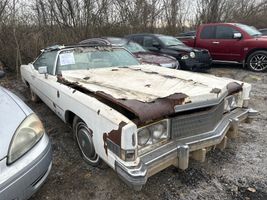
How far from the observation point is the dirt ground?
8.47ft

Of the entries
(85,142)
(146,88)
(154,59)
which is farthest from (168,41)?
(85,142)

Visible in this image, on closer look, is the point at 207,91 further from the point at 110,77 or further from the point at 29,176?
the point at 29,176

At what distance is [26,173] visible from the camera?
2.00m

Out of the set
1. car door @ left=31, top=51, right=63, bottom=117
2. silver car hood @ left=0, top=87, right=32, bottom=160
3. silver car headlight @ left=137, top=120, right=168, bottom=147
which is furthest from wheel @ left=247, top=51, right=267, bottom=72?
silver car hood @ left=0, top=87, right=32, bottom=160

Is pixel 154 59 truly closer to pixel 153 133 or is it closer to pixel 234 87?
pixel 234 87

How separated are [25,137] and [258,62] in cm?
861

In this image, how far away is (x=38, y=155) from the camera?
7.04ft

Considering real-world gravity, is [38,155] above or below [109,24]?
below

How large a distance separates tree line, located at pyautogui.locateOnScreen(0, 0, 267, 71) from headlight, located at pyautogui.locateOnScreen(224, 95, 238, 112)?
25.3 ft

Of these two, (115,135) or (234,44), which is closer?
(115,135)

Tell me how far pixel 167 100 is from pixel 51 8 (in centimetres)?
1322

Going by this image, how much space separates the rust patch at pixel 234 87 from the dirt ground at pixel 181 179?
879mm

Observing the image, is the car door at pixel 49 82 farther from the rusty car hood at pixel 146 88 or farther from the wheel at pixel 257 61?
the wheel at pixel 257 61

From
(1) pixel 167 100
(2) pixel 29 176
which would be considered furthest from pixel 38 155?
(1) pixel 167 100
